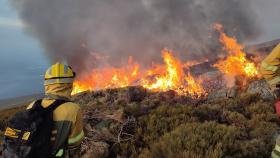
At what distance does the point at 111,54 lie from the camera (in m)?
37.8

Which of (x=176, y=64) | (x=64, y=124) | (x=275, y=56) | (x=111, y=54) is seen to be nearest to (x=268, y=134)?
(x=275, y=56)

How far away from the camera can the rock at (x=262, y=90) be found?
53.6 feet

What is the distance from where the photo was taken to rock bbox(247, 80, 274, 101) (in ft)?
53.6

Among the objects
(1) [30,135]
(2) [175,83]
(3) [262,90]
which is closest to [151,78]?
(2) [175,83]

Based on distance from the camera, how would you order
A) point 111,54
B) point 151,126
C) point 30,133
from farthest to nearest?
1. point 111,54
2. point 151,126
3. point 30,133

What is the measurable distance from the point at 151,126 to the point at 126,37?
2934 centimetres

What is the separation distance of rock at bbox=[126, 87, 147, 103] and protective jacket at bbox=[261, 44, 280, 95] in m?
12.5

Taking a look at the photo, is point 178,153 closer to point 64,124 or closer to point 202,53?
point 64,124

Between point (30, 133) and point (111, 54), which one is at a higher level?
point (111, 54)

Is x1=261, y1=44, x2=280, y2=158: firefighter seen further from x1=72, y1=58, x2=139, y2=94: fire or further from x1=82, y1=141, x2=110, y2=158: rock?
x1=72, y1=58, x2=139, y2=94: fire

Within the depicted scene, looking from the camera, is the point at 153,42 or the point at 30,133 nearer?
the point at 30,133

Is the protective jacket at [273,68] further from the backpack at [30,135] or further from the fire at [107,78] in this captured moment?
the fire at [107,78]

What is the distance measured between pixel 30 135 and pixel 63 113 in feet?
1.53

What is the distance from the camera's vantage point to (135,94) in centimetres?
1869
